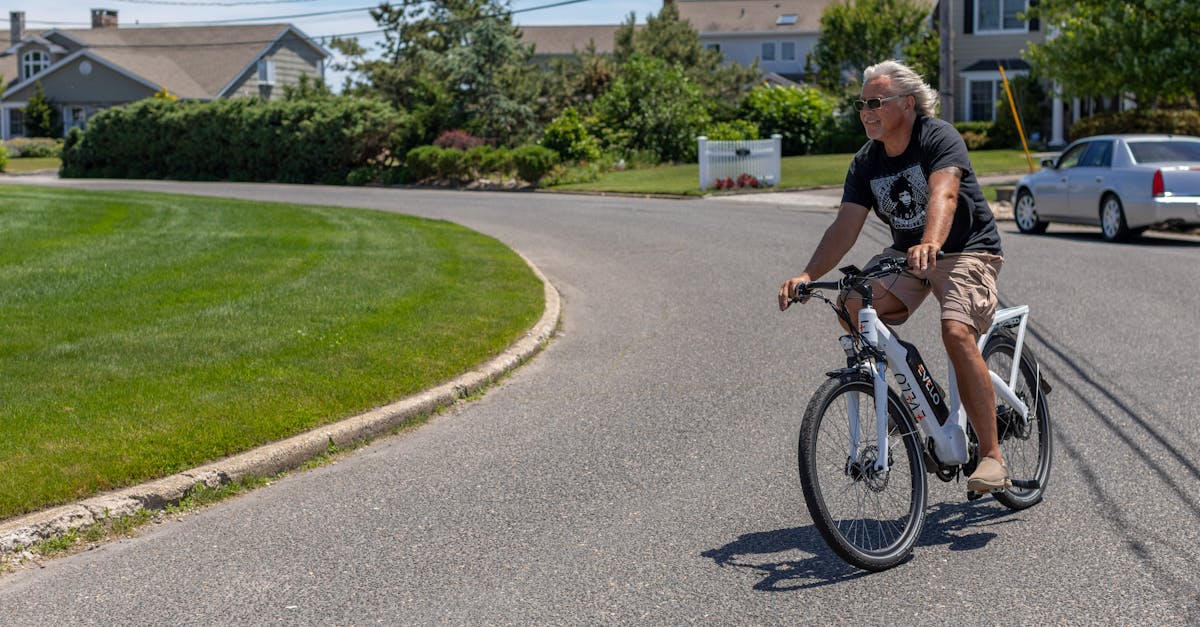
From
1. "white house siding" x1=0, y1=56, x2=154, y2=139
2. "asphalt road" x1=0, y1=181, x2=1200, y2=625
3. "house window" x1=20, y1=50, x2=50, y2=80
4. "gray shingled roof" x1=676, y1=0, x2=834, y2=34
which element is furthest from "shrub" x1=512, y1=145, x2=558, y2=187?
"house window" x1=20, y1=50, x2=50, y2=80

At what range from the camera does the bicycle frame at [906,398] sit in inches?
205

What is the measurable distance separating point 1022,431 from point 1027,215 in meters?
16.4

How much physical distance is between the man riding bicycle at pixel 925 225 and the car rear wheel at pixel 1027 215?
54.7ft

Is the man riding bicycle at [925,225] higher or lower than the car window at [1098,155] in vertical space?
lower

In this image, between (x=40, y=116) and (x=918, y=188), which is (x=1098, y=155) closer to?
(x=918, y=188)

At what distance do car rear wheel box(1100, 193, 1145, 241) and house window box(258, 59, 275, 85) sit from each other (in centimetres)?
5780

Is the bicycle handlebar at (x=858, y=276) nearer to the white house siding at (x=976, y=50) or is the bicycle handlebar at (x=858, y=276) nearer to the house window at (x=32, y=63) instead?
the white house siding at (x=976, y=50)

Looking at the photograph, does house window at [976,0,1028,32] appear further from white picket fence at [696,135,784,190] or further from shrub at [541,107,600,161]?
white picket fence at [696,135,784,190]

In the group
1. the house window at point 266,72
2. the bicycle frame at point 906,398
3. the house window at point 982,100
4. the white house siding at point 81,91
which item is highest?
the house window at point 266,72

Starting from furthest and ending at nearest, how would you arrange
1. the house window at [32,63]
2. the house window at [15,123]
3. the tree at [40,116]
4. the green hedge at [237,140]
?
the house window at [32,63] → the house window at [15,123] → the tree at [40,116] → the green hedge at [237,140]

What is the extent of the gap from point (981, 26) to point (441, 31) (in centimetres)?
2079

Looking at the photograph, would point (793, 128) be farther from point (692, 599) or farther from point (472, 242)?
point (692, 599)

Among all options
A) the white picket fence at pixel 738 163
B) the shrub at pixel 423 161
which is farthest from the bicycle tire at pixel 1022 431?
the shrub at pixel 423 161

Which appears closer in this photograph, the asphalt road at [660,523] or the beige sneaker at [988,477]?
the asphalt road at [660,523]
